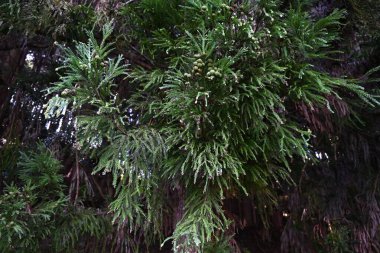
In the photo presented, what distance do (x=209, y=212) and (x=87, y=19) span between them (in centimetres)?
78

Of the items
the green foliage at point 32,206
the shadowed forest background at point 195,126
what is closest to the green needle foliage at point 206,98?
the shadowed forest background at point 195,126

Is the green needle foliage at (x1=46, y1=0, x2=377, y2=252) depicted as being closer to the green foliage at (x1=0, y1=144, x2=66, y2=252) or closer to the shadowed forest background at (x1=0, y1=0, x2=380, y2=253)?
the shadowed forest background at (x1=0, y1=0, x2=380, y2=253)

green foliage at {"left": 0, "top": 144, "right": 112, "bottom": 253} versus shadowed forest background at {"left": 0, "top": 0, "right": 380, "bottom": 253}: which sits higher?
shadowed forest background at {"left": 0, "top": 0, "right": 380, "bottom": 253}

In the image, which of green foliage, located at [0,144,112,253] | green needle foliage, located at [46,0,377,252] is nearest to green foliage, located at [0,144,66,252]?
green foliage, located at [0,144,112,253]

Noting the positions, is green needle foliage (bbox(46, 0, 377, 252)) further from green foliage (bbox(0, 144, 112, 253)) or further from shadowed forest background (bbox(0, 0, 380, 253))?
green foliage (bbox(0, 144, 112, 253))

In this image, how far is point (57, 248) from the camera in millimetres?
1450

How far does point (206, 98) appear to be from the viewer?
103 cm

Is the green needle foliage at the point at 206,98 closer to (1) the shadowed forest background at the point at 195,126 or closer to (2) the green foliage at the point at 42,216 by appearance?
(1) the shadowed forest background at the point at 195,126

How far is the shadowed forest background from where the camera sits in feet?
3.60

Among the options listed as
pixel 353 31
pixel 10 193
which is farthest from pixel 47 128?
pixel 353 31

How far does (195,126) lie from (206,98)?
0.10 meters

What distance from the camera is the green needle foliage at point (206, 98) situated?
1.07m

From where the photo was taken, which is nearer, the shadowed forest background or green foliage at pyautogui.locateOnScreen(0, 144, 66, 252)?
the shadowed forest background

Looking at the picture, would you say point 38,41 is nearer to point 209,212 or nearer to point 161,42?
point 161,42
